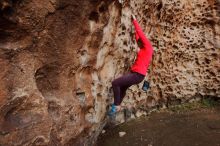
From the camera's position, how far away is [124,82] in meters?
5.63

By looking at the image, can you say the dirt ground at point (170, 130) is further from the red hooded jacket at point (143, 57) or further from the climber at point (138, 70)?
the red hooded jacket at point (143, 57)

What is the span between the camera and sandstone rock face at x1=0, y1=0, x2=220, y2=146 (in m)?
4.28

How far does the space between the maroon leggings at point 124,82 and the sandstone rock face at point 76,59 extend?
263 millimetres

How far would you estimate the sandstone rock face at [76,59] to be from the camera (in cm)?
428

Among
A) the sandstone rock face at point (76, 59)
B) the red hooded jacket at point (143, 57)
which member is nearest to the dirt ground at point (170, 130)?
the sandstone rock face at point (76, 59)

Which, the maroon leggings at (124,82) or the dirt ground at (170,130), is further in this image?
the dirt ground at (170,130)

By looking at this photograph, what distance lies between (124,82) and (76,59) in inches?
36.5

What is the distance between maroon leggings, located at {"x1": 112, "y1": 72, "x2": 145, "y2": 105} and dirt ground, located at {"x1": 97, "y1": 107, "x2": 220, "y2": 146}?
2.79ft

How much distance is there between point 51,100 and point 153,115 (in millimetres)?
3048

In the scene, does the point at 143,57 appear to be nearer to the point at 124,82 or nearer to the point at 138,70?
the point at 138,70

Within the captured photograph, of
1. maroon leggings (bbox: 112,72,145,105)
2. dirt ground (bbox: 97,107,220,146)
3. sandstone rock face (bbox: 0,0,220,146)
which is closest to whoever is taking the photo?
sandstone rock face (bbox: 0,0,220,146)

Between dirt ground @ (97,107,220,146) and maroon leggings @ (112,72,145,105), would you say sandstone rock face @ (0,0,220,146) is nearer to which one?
maroon leggings @ (112,72,145,105)

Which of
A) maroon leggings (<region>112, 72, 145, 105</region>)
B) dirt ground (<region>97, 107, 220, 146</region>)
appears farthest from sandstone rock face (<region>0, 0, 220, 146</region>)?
dirt ground (<region>97, 107, 220, 146</region>)

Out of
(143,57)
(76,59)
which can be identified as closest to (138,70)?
(143,57)
